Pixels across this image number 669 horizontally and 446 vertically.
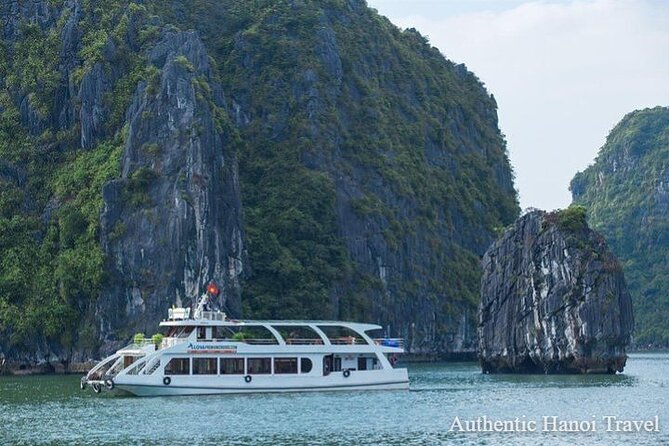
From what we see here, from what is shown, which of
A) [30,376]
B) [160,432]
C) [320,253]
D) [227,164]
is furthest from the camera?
[320,253]

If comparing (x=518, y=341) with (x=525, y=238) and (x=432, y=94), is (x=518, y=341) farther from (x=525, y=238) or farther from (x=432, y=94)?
(x=432, y=94)

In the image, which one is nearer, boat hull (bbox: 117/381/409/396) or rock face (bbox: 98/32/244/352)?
boat hull (bbox: 117/381/409/396)

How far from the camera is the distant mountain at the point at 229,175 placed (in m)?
117

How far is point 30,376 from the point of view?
109m

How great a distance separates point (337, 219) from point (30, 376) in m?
41.5

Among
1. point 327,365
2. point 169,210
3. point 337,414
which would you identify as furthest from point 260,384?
point 169,210

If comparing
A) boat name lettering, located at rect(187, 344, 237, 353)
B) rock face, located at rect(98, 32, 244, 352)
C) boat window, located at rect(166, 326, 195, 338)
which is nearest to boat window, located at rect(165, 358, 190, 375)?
boat name lettering, located at rect(187, 344, 237, 353)

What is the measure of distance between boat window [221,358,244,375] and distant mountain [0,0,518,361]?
39.6 m

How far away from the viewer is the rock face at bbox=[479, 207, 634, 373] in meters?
93.1

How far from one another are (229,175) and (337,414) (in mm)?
63514

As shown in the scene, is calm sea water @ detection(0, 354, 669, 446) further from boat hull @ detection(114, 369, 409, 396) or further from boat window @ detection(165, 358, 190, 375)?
boat window @ detection(165, 358, 190, 375)

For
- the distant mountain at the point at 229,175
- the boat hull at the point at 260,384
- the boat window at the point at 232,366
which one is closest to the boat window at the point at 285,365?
the boat hull at the point at 260,384

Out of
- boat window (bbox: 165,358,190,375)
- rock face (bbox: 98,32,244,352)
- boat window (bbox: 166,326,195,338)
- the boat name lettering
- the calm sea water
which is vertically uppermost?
rock face (bbox: 98,32,244,352)

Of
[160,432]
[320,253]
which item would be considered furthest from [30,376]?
[160,432]
